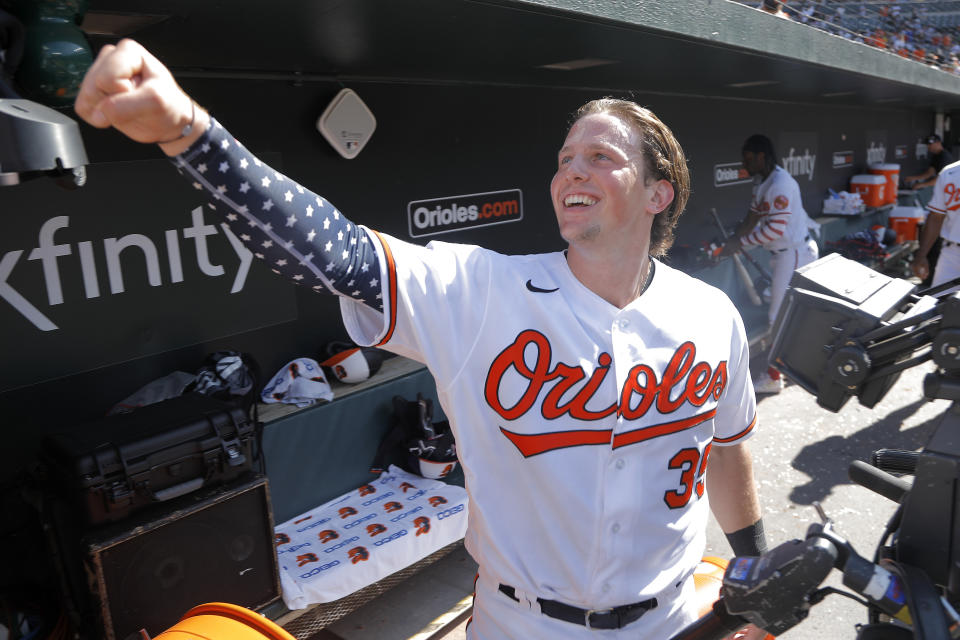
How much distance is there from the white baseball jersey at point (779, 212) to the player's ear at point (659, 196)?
4.71 m

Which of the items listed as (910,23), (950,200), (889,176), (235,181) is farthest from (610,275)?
(910,23)

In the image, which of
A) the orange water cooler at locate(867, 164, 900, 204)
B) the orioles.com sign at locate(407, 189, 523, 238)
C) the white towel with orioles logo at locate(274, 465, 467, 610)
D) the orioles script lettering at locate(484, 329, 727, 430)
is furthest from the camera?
the orange water cooler at locate(867, 164, 900, 204)

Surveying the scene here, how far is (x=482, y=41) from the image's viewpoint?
10.9 feet

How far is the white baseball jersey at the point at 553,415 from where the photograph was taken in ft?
4.90

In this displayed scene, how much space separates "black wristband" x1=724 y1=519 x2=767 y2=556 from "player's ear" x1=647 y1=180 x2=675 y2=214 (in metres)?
0.83

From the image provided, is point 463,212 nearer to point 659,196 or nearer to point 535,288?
point 659,196

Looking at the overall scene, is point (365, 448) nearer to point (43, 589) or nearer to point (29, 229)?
point (43, 589)

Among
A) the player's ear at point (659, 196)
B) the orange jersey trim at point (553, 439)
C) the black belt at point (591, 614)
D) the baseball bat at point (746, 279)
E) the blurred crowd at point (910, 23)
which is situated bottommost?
the baseball bat at point (746, 279)

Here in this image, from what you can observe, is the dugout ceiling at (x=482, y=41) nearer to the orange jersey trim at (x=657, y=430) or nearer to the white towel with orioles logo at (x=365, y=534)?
the orange jersey trim at (x=657, y=430)

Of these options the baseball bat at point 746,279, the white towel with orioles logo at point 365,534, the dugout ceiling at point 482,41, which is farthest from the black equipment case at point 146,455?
the baseball bat at point 746,279

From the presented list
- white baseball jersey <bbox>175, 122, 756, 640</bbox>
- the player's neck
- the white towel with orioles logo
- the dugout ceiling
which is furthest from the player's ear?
the white towel with orioles logo

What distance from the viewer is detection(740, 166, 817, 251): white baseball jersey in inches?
236

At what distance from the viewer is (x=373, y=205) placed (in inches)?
170

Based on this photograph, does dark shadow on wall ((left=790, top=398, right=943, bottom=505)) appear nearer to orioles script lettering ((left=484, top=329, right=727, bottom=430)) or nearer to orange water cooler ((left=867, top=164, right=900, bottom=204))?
orioles script lettering ((left=484, top=329, right=727, bottom=430))
